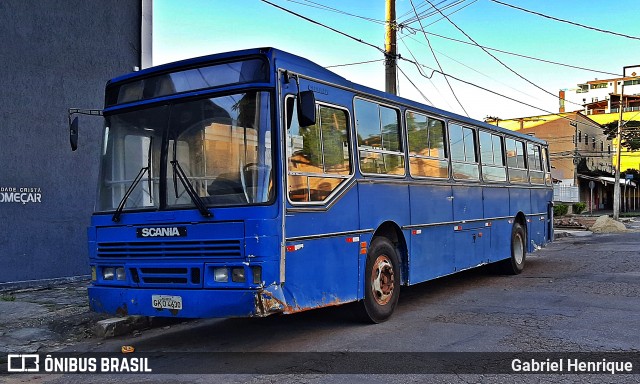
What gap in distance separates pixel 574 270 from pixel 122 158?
393 inches

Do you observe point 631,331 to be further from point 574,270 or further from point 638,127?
point 638,127

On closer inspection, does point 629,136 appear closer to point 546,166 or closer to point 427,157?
point 546,166

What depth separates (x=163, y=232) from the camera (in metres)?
6.19

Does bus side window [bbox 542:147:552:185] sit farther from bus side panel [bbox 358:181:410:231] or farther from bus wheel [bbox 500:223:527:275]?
bus side panel [bbox 358:181:410:231]

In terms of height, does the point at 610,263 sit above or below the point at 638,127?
below

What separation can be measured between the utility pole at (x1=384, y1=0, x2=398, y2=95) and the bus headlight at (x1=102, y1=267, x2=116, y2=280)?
916 cm

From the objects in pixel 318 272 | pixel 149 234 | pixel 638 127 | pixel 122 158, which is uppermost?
pixel 638 127

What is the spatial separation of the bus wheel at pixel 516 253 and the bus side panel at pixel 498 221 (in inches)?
11.2

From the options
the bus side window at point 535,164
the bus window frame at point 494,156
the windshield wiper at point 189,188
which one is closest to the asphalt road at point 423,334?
the windshield wiper at point 189,188

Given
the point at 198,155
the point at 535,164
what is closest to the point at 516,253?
the point at 535,164

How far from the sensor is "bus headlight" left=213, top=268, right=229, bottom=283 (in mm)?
5859

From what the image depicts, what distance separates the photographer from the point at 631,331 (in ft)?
22.5

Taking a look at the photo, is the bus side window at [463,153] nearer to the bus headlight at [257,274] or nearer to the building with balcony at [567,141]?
the bus headlight at [257,274]

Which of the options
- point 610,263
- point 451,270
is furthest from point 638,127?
point 451,270
